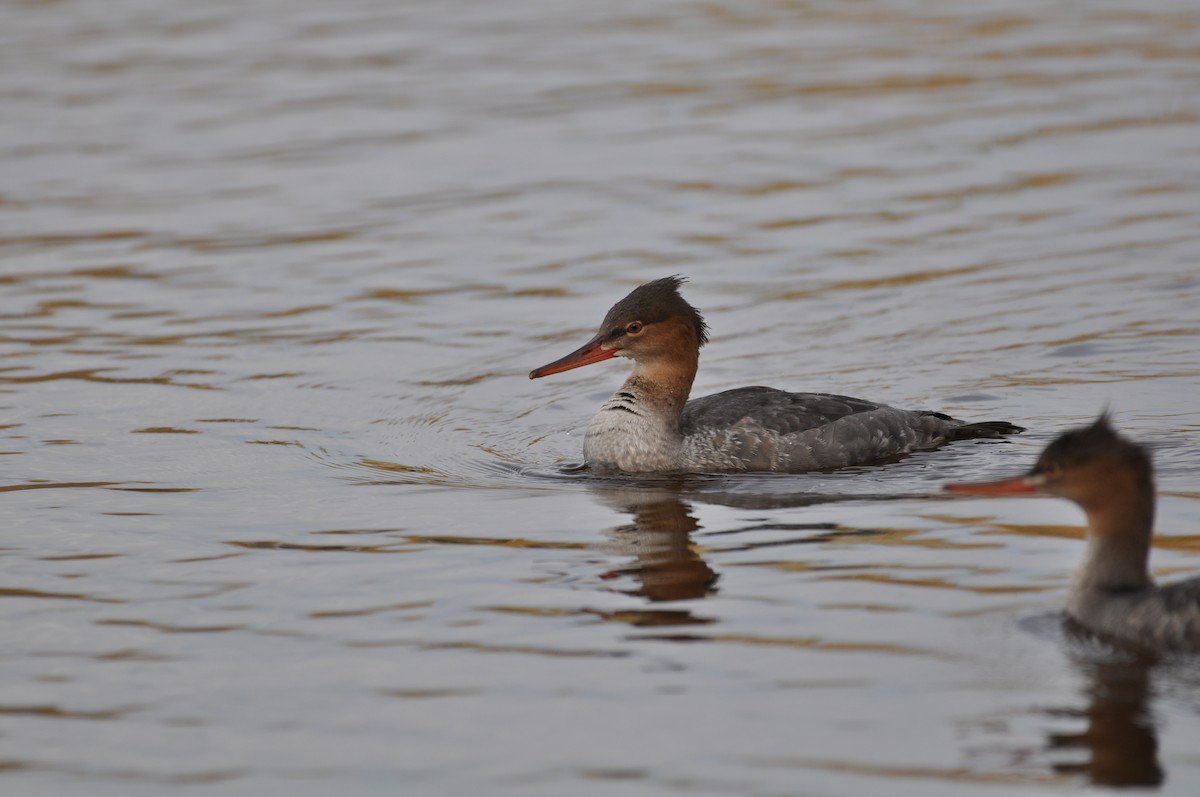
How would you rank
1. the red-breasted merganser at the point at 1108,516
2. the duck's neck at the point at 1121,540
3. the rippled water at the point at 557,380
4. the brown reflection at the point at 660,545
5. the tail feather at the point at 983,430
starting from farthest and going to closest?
the tail feather at the point at 983,430 → the brown reflection at the point at 660,545 → the duck's neck at the point at 1121,540 → the red-breasted merganser at the point at 1108,516 → the rippled water at the point at 557,380

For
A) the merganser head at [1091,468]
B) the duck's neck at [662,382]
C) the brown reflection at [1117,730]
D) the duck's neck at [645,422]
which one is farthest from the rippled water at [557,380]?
the duck's neck at [662,382]

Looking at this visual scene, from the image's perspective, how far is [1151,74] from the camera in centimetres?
2158

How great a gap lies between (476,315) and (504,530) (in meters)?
5.51

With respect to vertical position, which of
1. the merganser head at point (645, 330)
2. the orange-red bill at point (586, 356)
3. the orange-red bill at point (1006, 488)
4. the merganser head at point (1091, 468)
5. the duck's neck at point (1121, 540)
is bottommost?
the duck's neck at point (1121, 540)

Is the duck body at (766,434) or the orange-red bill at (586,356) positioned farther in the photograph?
the orange-red bill at (586,356)

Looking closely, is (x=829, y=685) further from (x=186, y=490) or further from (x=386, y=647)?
(x=186, y=490)

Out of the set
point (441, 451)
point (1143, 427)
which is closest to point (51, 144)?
point (441, 451)

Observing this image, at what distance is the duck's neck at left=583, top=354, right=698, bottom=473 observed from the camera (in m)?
10.5

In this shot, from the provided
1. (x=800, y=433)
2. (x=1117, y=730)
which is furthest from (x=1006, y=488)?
(x=800, y=433)

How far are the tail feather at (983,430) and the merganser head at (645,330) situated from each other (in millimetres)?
1732

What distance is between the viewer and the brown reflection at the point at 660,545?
8.02 meters

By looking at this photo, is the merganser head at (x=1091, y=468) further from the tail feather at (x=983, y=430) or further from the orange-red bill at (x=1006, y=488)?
the tail feather at (x=983, y=430)

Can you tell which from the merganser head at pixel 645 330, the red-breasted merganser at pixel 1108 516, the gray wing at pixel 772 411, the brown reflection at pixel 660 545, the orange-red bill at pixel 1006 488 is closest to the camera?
the red-breasted merganser at pixel 1108 516

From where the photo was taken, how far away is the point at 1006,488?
733cm
